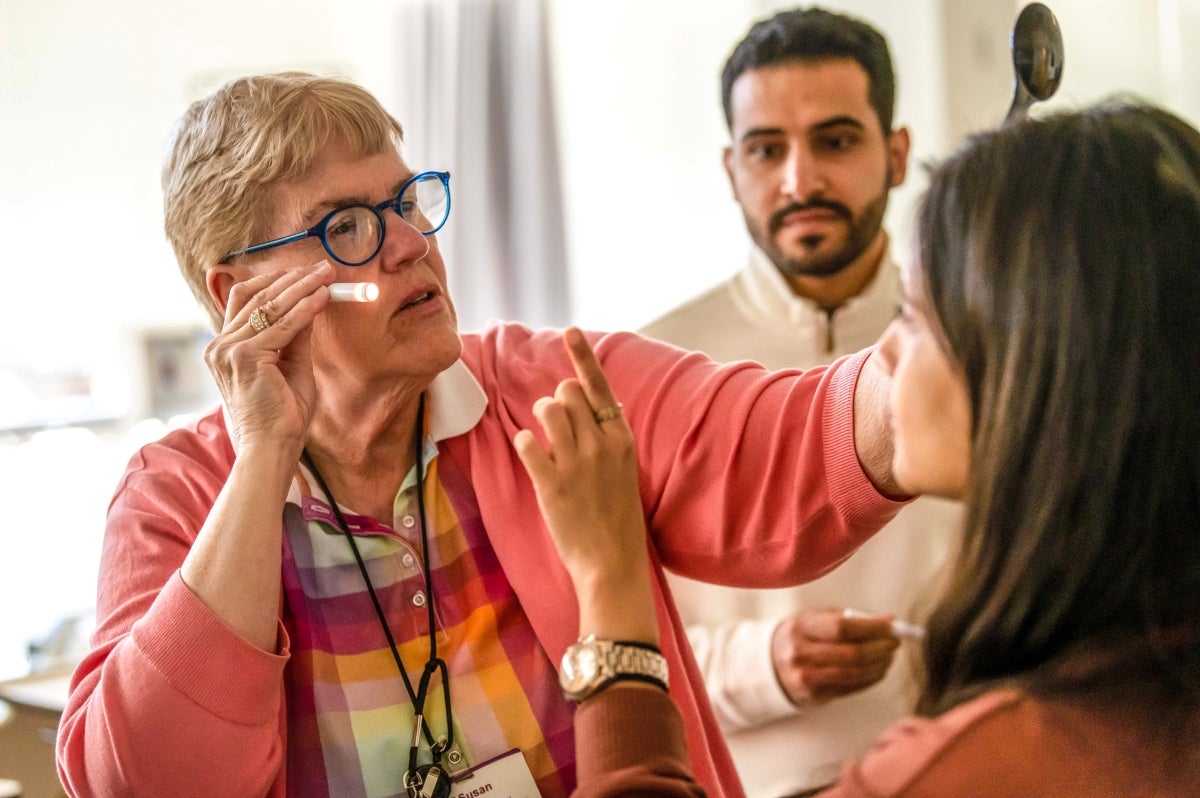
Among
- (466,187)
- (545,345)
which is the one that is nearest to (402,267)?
(545,345)

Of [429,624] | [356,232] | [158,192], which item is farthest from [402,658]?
[158,192]

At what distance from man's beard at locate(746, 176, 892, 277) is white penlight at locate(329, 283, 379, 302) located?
2.81 ft

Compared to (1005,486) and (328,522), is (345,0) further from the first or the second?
(1005,486)

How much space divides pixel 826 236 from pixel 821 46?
32 centimetres

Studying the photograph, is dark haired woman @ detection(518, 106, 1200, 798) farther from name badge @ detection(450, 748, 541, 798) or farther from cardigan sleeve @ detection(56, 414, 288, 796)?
cardigan sleeve @ detection(56, 414, 288, 796)

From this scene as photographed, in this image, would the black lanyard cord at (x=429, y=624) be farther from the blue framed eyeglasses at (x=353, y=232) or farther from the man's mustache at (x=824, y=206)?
the man's mustache at (x=824, y=206)

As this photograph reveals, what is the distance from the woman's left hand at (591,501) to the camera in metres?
0.91

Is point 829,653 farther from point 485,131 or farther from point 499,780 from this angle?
point 485,131

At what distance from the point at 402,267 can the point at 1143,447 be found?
85 cm

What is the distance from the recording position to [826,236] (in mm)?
1804

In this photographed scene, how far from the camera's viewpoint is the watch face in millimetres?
877

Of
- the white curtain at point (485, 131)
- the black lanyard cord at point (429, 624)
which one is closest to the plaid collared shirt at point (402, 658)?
the black lanyard cord at point (429, 624)

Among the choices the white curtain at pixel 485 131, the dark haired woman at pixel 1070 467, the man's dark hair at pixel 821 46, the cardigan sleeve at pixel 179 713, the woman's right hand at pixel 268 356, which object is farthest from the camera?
the white curtain at pixel 485 131

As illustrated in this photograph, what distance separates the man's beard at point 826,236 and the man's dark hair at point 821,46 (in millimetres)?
175
